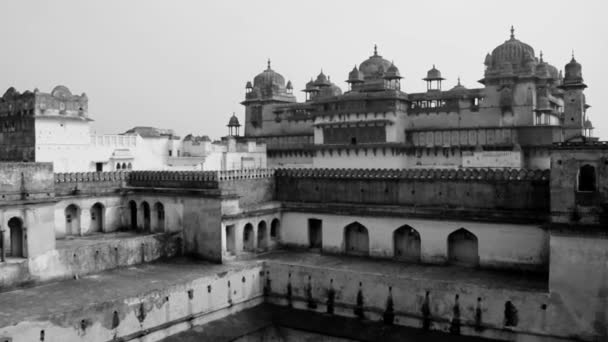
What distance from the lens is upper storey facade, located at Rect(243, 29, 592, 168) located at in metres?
32.7

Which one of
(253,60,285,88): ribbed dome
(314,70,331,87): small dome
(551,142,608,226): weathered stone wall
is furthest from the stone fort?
(253,60,285,88): ribbed dome

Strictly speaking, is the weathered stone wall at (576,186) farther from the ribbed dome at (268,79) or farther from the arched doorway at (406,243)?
the ribbed dome at (268,79)

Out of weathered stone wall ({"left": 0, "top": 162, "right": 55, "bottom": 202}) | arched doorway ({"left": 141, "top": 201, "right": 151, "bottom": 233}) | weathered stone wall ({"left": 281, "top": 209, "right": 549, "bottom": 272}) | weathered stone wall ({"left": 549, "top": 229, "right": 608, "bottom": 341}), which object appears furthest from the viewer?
arched doorway ({"left": 141, "top": 201, "right": 151, "bottom": 233})

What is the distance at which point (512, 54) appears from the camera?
3459 cm

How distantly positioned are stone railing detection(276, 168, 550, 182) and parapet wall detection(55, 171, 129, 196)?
756 centimetres

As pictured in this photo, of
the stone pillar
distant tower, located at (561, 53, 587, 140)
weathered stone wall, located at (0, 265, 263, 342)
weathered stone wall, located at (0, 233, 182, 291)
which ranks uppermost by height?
distant tower, located at (561, 53, 587, 140)

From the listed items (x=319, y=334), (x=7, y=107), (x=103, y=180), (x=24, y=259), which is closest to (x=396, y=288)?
(x=319, y=334)

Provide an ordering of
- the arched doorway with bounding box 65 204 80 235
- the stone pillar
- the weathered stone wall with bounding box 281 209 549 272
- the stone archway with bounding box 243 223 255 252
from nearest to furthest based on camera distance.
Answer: the weathered stone wall with bounding box 281 209 549 272 → the stone archway with bounding box 243 223 255 252 → the arched doorway with bounding box 65 204 80 235 → the stone pillar

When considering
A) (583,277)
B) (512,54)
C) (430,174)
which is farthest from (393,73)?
(583,277)

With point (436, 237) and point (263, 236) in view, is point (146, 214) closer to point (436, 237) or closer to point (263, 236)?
point (263, 236)

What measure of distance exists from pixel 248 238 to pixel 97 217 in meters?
7.45

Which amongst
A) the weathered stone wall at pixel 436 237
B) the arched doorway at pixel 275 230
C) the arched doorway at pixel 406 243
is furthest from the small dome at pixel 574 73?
the arched doorway at pixel 275 230

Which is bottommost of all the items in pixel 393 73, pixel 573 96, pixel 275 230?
pixel 275 230

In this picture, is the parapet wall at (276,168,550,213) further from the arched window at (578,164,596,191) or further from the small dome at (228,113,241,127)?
the small dome at (228,113,241,127)
